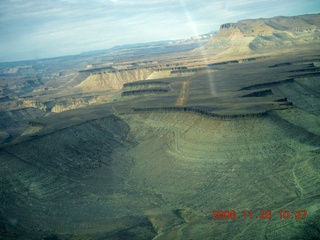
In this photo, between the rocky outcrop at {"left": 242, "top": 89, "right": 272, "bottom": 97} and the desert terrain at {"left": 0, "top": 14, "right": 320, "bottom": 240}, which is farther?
the rocky outcrop at {"left": 242, "top": 89, "right": 272, "bottom": 97}

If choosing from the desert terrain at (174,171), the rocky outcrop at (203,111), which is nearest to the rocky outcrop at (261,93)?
the desert terrain at (174,171)

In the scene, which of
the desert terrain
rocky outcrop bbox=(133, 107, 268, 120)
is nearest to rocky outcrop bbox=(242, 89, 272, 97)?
the desert terrain

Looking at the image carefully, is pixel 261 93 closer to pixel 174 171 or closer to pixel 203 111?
pixel 203 111

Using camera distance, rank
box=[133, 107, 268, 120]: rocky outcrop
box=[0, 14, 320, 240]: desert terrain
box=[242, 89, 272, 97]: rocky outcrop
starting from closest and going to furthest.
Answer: box=[0, 14, 320, 240]: desert terrain, box=[133, 107, 268, 120]: rocky outcrop, box=[242, 89, 272, 97]: rocky outcrop

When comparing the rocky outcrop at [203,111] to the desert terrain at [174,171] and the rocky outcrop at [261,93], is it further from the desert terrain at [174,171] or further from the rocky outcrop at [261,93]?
the rocky outcrop at [261,93]

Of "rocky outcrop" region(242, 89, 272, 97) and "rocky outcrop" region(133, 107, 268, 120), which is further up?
"rocky outcrop" region(242, 89, 272, 97)

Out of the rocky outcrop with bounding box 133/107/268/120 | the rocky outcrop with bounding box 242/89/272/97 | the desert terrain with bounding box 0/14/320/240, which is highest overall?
the rocky outcrop with bounding box 242/89/272/97

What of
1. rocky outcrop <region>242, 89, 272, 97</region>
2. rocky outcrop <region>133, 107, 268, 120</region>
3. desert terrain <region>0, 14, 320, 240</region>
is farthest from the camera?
rocky outcrop <region>242, 89, 272, 97</region>

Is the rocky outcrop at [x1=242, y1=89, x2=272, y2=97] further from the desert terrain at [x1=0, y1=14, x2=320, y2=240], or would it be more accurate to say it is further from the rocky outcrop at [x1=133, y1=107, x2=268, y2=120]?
the rocky outcrop at [x1=133, y1=107, x2=268, y2=120]

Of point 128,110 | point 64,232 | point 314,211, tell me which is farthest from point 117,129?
point 314,211

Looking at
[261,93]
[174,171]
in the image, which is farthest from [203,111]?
[261,93]

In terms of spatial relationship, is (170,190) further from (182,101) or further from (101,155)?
(182,101)
